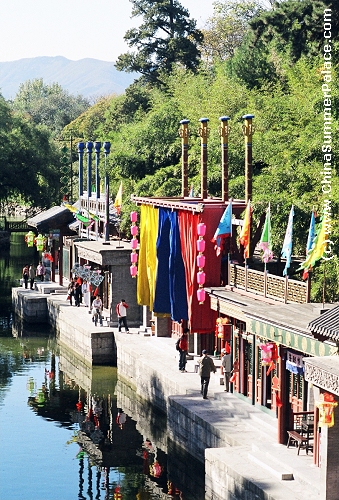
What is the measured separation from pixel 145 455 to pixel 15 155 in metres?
61.4

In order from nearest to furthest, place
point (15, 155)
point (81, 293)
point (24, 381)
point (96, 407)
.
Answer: point (96, 407) → point (24, 381) → point (81, 293) → point (15, 155)

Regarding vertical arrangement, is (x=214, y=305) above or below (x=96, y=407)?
above

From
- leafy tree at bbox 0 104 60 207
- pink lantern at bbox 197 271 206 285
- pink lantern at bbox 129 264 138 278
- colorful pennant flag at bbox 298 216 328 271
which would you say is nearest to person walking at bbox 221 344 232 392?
pink lantern at bbox 197 271 206 285

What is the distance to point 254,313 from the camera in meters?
26.2

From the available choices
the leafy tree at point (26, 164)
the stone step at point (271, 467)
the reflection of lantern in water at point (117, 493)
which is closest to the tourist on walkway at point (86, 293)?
the reflection of lantern in water at point (117, 493)

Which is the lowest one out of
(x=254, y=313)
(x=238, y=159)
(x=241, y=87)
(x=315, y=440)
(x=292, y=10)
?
(x=315, y=440)

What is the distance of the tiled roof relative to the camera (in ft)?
66.0

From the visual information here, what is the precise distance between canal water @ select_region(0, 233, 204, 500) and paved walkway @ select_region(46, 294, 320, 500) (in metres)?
1.39

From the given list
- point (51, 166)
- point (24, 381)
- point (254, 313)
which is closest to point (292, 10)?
point (24, 381)

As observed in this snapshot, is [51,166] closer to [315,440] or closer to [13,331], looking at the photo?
[13,331]

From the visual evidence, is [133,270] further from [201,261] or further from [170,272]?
[201,261]

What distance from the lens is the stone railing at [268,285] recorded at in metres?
27.0

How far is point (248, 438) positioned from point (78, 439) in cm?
737

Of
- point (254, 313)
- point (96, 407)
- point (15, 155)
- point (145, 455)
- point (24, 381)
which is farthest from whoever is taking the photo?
point (15, 155)
